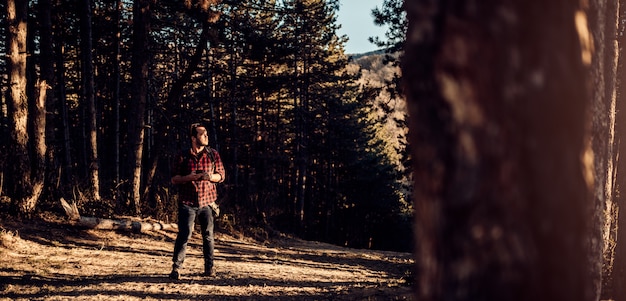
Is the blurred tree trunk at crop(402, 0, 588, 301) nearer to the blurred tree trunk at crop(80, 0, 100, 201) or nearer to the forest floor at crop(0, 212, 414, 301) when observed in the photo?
the forest floor at crop(0, 212, 414, 301)

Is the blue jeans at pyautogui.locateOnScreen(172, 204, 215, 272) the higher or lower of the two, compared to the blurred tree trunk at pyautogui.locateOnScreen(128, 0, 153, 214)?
lower

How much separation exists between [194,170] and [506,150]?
5509mm

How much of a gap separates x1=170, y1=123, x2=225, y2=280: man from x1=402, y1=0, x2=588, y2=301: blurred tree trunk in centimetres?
526

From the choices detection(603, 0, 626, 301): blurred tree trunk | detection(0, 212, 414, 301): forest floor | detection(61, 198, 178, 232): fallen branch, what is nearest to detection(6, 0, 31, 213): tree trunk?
detection(0, 212, 414, 301): forest floor

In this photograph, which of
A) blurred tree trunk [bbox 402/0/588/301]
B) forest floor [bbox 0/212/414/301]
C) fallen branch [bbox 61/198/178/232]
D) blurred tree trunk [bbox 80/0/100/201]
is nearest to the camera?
blurred tree trunk [bbox 402/0/588/301]

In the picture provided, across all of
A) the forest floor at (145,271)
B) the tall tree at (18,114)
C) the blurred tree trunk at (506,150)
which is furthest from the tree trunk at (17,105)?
the blurred tree trunk at (506,150)

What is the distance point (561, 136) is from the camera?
1.36 metres

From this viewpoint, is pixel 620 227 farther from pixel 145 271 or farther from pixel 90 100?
pixel 90 100

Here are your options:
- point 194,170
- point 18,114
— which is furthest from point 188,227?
point 18,114

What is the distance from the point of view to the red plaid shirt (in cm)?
637

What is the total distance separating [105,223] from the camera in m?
10.5

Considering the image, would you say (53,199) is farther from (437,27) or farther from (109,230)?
(437,27)

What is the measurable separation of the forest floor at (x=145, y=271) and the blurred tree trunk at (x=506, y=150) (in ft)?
17.0

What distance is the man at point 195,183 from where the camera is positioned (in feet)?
20.9
